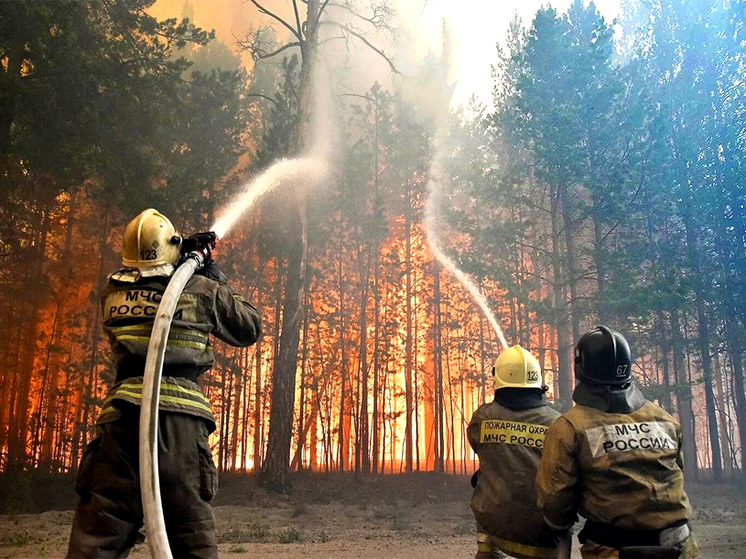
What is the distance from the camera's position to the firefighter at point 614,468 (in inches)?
104

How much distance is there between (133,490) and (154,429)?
1.13 feet

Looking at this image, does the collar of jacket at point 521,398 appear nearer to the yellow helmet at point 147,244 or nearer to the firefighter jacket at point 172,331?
the firefighter jacket at point 172,331

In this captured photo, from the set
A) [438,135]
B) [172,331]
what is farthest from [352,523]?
[438,135]

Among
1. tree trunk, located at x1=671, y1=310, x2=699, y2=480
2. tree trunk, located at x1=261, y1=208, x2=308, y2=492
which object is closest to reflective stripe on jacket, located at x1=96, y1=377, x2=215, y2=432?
tree trunk, located at x1=261, y1=208, x2=308, y2=492

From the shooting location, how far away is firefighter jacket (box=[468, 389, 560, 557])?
3.51 m

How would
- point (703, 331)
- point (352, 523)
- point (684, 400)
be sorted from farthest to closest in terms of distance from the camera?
point (684, 400) → point (703, 331) → point (352, 523)

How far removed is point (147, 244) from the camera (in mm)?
3016

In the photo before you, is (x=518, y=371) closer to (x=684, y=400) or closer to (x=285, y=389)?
(x=285, y=389)

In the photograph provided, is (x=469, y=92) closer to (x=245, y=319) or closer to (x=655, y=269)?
(x=655, y=269)

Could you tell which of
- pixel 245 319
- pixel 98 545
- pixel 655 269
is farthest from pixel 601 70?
pixel 98 545

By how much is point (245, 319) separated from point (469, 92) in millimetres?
19376

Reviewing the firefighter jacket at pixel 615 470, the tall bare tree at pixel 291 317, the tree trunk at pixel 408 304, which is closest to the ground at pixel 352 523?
the tall bare tree at pixel 291 317

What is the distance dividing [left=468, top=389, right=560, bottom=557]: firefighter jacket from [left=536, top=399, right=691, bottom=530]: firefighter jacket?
2.04ft

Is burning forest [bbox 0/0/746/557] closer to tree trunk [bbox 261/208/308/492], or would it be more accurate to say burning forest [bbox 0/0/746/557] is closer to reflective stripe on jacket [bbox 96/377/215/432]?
tree trunk [bbox 261/208/308/492]
